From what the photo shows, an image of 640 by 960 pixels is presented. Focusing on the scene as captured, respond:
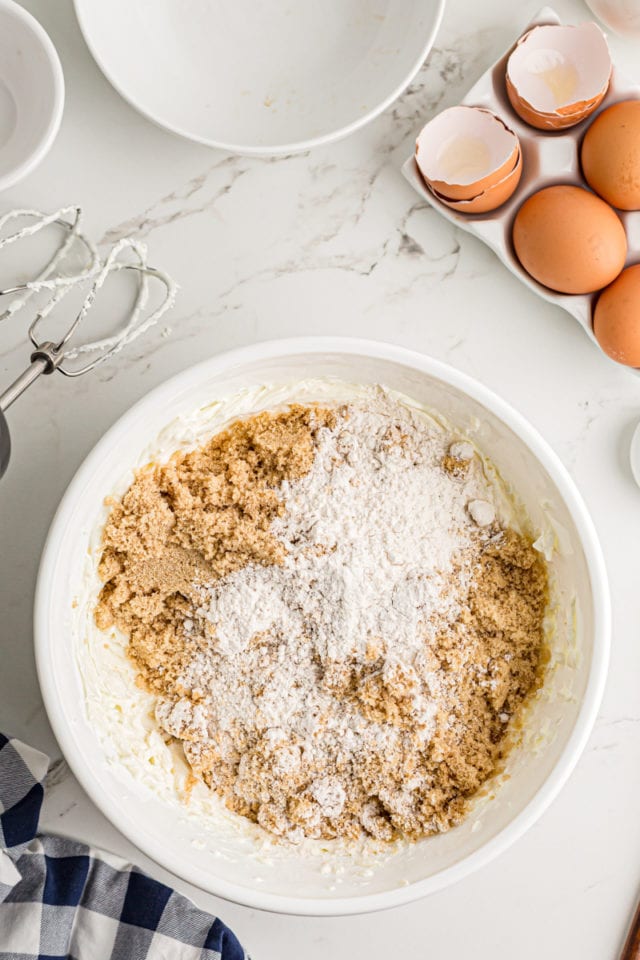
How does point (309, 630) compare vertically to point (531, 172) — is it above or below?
below

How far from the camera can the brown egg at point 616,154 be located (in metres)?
1.18

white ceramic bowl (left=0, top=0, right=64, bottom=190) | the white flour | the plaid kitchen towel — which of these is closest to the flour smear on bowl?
the white flour

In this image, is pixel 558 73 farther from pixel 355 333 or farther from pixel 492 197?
pixel 355 333


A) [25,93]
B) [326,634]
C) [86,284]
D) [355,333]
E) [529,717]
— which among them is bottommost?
[529,717]

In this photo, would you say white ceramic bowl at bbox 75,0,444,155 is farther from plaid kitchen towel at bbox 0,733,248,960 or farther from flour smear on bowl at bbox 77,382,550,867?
plaid kitchen towel at bbox 0,733,248,960

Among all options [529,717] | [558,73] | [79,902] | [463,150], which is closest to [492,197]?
[463,150]

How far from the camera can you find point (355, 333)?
1.27 meters

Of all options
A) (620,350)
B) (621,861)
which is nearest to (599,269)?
(620,350)

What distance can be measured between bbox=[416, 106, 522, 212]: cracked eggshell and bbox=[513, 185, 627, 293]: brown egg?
64mm

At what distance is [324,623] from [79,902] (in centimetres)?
52

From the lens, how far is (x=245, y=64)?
1.27 m

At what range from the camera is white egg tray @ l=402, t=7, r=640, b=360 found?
4.03ft

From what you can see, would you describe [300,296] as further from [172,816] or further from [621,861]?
[621,861]

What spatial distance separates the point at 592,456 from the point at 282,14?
0.81 metres
